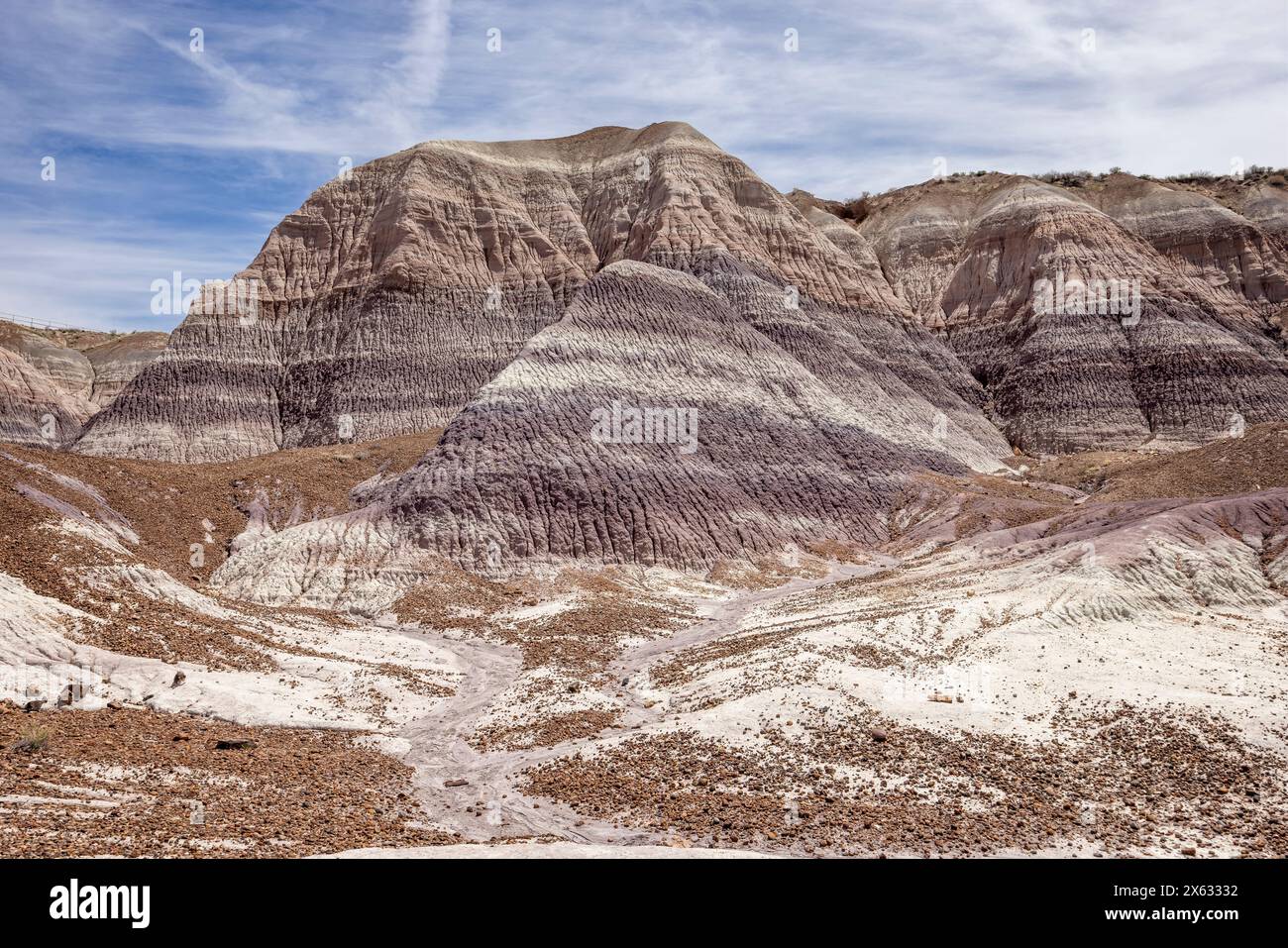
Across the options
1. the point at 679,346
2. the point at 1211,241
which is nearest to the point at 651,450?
the point at 679,346

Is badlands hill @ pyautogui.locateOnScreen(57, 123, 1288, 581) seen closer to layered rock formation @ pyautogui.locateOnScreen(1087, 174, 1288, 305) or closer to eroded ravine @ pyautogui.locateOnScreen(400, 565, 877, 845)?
layered rock formation @ pyautogui.locateOnScreen(1087, 174, 1288, 305)

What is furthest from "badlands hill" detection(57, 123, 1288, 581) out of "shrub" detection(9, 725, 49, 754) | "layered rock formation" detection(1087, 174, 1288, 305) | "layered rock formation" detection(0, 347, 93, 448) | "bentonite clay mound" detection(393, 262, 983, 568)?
"layered rock formation" detection(0, 347, 93, 448)

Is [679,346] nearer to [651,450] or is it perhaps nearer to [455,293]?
[651,450]

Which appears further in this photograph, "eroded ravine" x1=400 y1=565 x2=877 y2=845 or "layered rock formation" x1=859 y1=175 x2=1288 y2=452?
A: "layered rock formation" x1=859 y1=175 x2=1288 y2=452

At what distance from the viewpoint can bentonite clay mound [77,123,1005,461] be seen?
68375 millimetres

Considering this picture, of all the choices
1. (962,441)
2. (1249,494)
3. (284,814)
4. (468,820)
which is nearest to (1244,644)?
(1249,494)

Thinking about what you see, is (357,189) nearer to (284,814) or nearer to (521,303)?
(521,303)

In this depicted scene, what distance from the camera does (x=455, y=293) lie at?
75500 millimetres

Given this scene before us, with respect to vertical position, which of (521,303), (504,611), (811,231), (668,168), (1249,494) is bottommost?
(504,611)

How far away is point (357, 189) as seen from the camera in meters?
82.5

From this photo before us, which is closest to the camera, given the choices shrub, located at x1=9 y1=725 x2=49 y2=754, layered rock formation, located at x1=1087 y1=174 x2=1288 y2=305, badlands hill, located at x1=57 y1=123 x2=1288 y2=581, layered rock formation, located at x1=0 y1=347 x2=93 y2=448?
shrub, located at x1=9 y1=725 x2=49 y2=754

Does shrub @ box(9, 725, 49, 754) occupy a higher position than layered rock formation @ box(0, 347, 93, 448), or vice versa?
layered rock formation @ box(0, 347, 93, 448)

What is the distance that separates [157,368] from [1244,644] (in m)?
73.7

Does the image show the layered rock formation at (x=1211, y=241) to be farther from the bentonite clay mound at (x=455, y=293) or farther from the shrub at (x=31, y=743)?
the shrub at (x=31, y=743)
